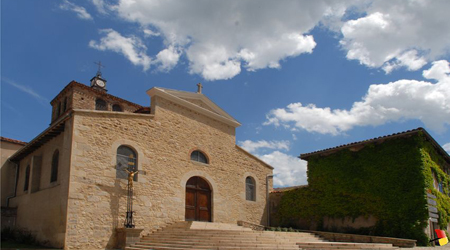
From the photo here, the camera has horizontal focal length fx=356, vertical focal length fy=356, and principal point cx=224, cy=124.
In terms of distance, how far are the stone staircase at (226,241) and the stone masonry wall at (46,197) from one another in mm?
2930

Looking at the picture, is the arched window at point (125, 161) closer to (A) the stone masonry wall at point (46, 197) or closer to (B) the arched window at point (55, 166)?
→ (A) the stone masonry wall at point (46, 197)

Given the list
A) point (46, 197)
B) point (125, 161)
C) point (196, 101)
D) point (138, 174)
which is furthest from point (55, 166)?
point (196, 101)

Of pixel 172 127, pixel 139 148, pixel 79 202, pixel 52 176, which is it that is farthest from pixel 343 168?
pixel 52 176

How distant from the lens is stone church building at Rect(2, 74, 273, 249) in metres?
13.7

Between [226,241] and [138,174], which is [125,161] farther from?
[226,241]

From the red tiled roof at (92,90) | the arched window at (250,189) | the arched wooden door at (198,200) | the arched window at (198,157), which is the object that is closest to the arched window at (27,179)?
the red tiled roof at (92,90)

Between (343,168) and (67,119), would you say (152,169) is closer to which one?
(67,119)

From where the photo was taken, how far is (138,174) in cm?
Result: 1552

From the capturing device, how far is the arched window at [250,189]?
20.9 meters

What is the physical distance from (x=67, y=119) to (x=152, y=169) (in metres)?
4.18

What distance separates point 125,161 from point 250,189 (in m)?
8.49

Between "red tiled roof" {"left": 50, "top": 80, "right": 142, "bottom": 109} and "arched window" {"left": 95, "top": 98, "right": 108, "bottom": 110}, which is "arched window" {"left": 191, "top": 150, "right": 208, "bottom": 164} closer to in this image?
"arched window" {"left": 95, "top": 98, "right": 108, "bottom": 110}

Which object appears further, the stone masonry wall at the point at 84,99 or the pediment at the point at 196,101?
the stone masonry wall at the point at 84,99

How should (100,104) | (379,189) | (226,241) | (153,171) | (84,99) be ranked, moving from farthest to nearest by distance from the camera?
(100,104) < (84,99) < (379,189) < (153,171) < (226,241)
